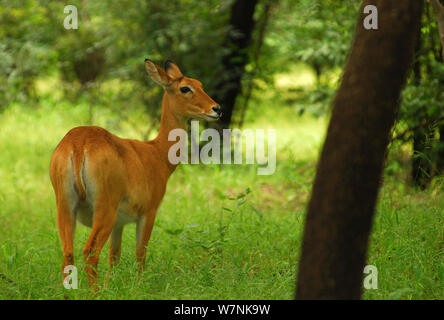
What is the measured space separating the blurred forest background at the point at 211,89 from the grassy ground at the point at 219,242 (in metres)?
0.04

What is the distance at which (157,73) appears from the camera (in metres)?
4.86

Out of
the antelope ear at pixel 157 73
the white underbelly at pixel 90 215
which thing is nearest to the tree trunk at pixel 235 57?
the antelope ear at pixel 157 73

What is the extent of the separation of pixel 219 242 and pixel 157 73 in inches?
59.9

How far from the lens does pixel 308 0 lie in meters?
7.69

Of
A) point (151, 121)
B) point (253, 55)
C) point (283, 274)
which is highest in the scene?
point (253, 55)

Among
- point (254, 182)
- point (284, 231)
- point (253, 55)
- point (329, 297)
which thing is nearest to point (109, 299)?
point (329, 297)

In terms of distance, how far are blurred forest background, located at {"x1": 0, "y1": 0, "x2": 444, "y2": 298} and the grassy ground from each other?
0.12 feet

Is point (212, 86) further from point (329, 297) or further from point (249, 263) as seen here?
point (329, 297)

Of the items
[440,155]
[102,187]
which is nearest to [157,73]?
[102,187]

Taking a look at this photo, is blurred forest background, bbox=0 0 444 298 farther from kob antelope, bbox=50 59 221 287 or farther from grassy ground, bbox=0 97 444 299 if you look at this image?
kob antelope, bbox=50 59 221 287

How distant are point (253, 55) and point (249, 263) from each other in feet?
18.8

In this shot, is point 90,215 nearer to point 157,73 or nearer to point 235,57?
point 157,73

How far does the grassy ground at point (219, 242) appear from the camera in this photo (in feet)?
13.0

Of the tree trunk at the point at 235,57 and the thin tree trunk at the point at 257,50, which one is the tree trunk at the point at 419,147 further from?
the thin tree trunk at the point at 257,50
